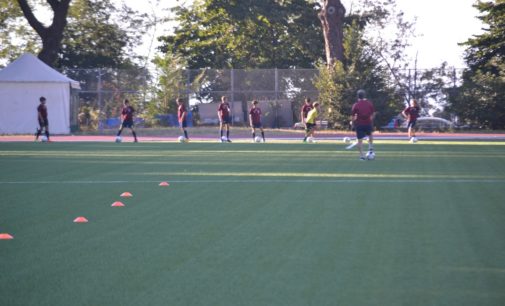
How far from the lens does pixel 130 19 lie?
6869 cm

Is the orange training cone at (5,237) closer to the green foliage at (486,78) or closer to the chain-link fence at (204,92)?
the chain-link fence at (204,92)

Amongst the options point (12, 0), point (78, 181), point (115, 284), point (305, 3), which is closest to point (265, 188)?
point (78, 181)

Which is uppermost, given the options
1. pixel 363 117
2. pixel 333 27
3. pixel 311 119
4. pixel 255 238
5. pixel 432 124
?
pixel 333 27

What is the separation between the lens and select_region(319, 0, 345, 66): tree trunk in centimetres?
4525

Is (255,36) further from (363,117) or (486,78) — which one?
(363,117)

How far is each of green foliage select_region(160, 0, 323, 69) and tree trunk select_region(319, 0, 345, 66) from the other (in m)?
12.2

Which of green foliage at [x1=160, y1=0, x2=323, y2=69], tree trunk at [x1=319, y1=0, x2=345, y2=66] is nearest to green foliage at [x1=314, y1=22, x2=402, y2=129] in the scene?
tree trunk at [x1=319, y1=0, x2=345, y2=66]

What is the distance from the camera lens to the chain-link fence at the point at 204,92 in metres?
46.1

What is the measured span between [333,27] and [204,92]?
29.0ft

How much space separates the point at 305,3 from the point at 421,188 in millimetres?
47751

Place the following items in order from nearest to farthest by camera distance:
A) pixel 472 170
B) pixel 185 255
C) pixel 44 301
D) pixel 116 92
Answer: pixel 44 301 → pixel 185 255 → pixel 472 170 → pixel 116 92

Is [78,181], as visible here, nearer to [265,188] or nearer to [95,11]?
[265,188]

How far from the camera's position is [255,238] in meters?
9.02

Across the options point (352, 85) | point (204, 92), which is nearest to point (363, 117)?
point (352, 85)
